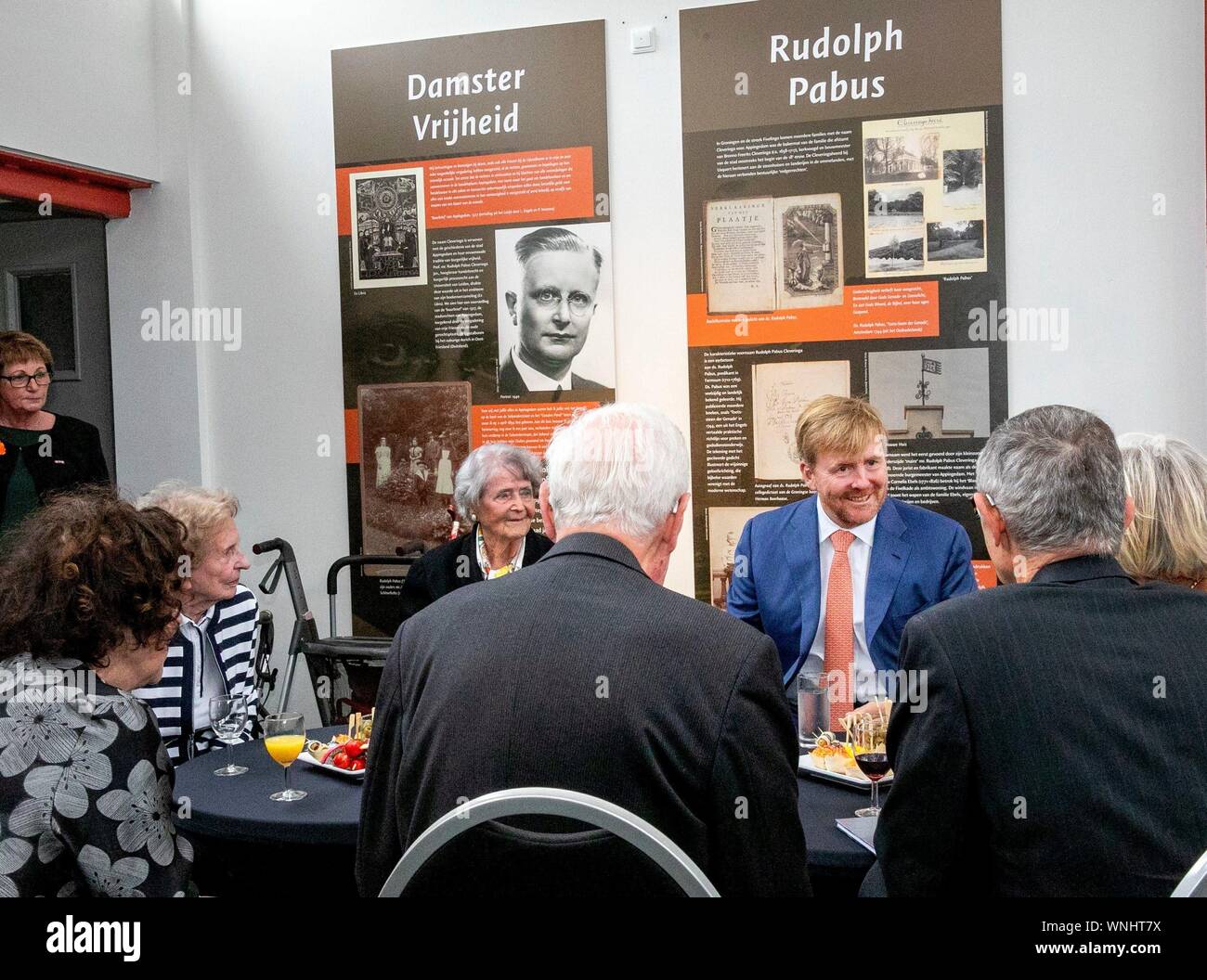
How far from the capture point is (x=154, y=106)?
5.18m

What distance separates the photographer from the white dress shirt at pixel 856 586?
318cm

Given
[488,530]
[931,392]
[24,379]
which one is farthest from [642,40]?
[24,379]

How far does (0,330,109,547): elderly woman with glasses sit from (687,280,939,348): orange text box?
102 inches

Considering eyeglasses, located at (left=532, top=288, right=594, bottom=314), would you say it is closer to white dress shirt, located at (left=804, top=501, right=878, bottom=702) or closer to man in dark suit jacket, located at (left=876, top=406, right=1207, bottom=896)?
white dress shirt, located at (left=804, top=501, right=878, bottom=702)

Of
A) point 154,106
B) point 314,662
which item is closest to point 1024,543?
point 314,662

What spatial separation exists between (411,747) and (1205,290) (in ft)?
12.0

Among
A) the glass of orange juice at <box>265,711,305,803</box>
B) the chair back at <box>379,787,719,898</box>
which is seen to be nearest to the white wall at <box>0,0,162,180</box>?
the glass of orange juice at <box>265,711,305,803</box>

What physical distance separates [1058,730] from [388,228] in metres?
4.08

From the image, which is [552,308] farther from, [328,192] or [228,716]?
[228,716]

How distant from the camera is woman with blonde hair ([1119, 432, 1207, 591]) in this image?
6.81 ft

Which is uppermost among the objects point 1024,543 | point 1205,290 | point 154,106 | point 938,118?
point 154,106

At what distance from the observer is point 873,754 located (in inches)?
80.7

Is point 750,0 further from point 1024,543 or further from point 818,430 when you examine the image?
point 1024,543
